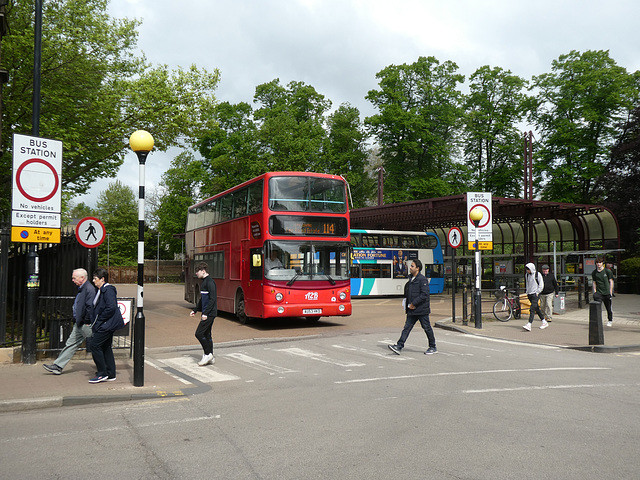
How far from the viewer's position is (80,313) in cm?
825

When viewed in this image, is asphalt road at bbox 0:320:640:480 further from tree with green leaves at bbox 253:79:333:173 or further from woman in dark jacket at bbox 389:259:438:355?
tree with green leaves at bbox 253:79:333:173

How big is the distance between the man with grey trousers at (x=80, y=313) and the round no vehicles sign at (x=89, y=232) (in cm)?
235

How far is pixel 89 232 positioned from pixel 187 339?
14.4ft

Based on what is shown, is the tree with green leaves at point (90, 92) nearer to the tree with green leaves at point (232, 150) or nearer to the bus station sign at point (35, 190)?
the bus station sign at point (35, 190)

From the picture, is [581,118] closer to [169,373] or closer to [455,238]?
[455,238]

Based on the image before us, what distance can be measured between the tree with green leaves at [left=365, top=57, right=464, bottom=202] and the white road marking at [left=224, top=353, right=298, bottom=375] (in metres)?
28.0

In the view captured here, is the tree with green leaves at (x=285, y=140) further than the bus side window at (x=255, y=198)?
Yes

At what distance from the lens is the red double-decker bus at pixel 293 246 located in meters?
15.3

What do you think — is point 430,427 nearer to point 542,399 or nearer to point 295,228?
point 542,399

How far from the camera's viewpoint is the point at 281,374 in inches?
357

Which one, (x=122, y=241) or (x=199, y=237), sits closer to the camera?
(x=199, y=237)

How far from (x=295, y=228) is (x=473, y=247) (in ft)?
17.3

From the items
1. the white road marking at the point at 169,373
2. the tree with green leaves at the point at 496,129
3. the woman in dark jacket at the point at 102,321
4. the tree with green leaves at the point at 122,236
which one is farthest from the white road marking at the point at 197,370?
the tree with green leaves at the point at 122,236

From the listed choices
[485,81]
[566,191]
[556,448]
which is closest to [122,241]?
[485,81]
